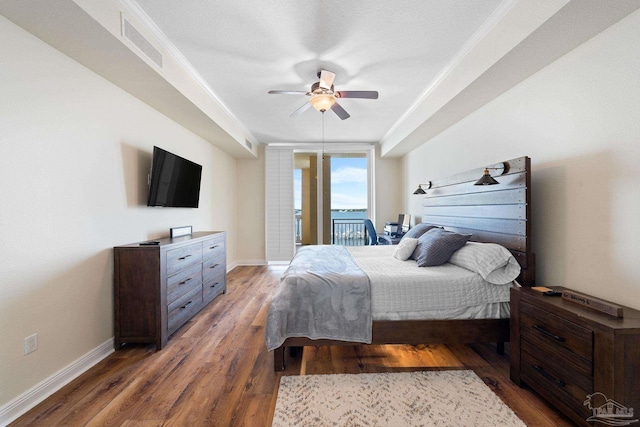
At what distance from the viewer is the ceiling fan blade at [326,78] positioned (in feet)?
8.72

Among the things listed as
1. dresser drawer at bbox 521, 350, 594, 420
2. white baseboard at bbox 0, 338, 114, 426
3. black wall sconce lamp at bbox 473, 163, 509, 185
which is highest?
black wall sconce lamp at bbox 473, 163, 509, 185

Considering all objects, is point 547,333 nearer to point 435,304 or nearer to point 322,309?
point 435,304

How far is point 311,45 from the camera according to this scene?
94.9 inches

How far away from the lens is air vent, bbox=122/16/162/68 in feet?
6.23

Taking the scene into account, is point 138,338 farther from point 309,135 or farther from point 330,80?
point 309,135

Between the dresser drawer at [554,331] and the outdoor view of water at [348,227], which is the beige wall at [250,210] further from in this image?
the dresser drawer at [554,331]

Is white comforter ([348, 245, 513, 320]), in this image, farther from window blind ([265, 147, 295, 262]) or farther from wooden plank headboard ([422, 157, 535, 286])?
window blind ([265, 147, 295, 262])

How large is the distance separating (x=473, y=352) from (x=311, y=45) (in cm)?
302

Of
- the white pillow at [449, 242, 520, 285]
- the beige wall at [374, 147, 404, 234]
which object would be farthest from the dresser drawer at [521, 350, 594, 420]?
Result: the beige wall at [374, 147, 404, 234]

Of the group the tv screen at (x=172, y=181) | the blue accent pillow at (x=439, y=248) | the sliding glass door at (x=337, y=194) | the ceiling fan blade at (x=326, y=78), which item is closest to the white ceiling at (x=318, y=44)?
the ceiling fan blade at (x=326, y=78)

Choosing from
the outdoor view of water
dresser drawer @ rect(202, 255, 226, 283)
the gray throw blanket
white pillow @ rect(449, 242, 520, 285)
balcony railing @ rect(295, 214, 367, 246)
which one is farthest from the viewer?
balcony railing @ rect(295, 214, 367, 246)

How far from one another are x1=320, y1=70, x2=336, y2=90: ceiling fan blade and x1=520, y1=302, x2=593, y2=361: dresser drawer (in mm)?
2495

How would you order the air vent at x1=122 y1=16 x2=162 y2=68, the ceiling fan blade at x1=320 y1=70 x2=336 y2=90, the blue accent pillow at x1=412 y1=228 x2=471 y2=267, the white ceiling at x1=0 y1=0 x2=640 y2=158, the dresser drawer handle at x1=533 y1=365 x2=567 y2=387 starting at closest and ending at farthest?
the dresser drawer handle at x1=533 y1=365 x2=567 y2=387 < the white ceiling at x1=0 y1=0 x2=640 y2=158 < the air vent at x1=122 y1=16 x2=162 y2=68 < the blue accent pillow at x1=412 y1=228 x2=471 y2=267 < the ceiling fan blade at x1=320 y1=70 x2=336 y2=90

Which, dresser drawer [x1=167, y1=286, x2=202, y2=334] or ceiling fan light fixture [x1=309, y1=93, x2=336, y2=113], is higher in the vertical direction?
ceiling fan light fixture [x1=309, y1=93, x2=336, y2=113]
